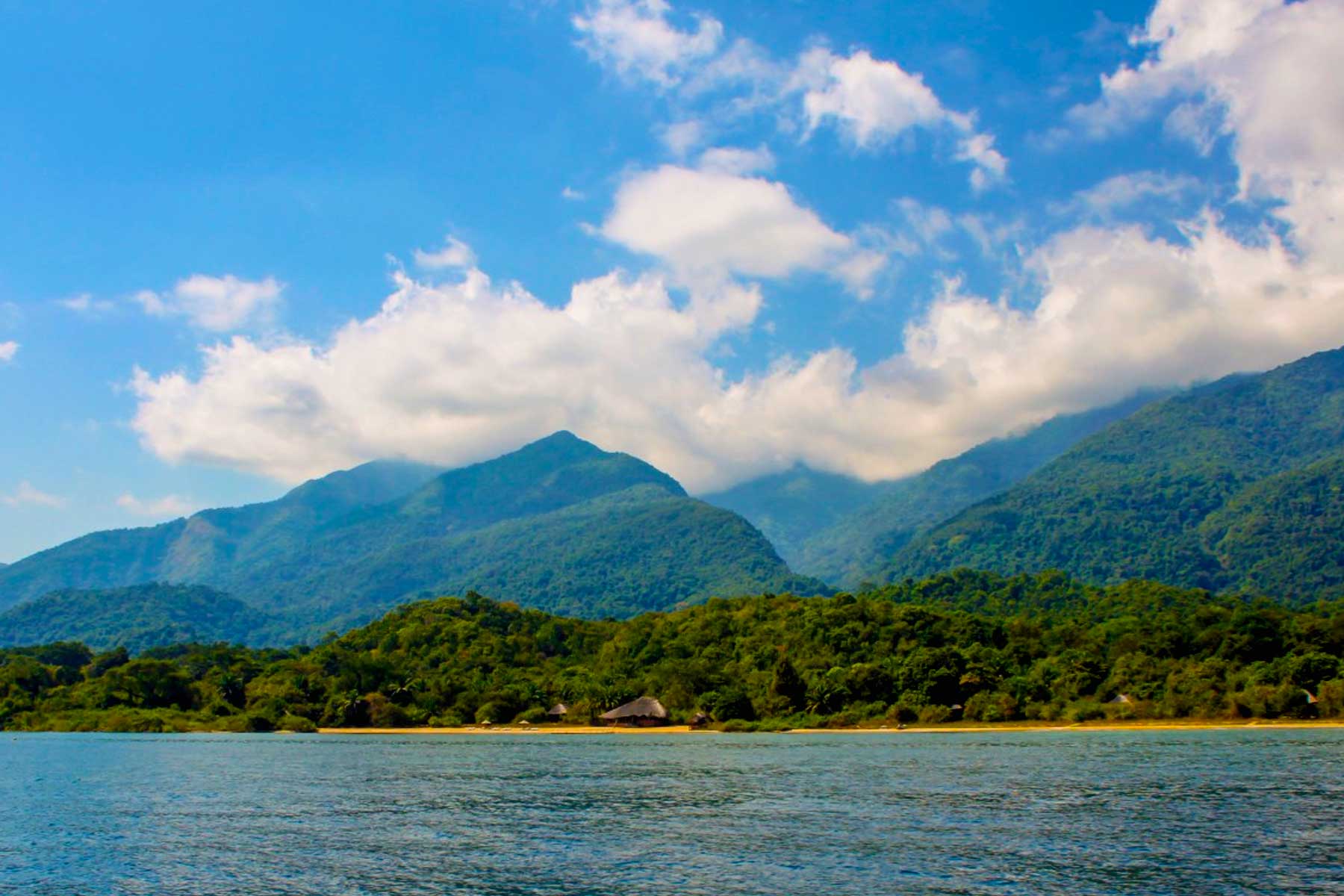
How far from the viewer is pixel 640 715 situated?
437ft

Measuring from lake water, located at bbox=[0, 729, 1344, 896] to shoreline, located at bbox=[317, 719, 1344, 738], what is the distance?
98.1 ft

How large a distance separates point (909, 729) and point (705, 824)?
78801mm

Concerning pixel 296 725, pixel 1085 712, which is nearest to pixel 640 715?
pixel 296 725

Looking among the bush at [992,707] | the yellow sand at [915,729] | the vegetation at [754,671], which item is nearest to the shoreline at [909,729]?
the yellow sand at [915,729]

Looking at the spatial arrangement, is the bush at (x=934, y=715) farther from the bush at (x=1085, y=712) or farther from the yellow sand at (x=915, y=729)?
the bush at (x=1085, y=712)

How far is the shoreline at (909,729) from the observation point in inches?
4045

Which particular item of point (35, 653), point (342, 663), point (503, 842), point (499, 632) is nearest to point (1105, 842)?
point (503, 842)

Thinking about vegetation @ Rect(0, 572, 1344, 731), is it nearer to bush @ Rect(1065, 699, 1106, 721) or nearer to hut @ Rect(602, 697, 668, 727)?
bush @ Rect(1065, 699, 1106, 721)

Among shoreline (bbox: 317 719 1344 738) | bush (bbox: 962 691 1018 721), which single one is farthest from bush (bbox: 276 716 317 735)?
bush (bbox: 962 691 1018 721)

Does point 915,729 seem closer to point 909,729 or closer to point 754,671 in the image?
point 909,729

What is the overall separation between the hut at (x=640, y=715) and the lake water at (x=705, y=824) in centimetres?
5529

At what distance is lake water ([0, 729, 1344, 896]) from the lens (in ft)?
101

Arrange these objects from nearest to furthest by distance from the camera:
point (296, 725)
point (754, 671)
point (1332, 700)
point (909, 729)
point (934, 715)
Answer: point (1332, 700) → point (909, 729) → point (934, 715) → point (296, 725) → point (754, 671)

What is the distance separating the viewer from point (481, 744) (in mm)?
106688
